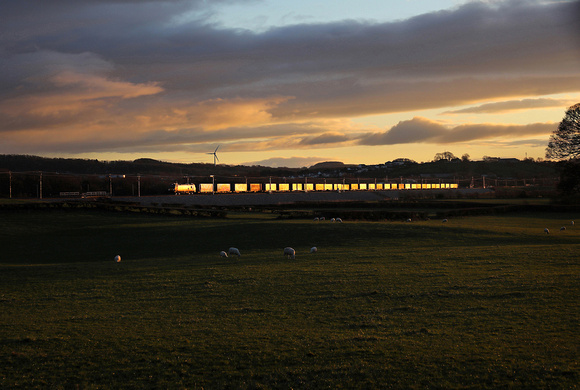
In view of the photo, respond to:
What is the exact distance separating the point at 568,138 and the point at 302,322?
53410 millimetres

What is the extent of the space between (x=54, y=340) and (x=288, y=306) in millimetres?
4730

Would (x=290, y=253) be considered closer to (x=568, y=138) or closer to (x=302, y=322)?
(x=302, y=322)

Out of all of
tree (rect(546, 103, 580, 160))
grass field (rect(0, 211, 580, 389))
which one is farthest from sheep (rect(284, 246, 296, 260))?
tree (rect(546, 103, 580, 160))

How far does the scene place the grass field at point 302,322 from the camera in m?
6.69

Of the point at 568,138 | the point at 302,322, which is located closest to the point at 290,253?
the point at 302,322

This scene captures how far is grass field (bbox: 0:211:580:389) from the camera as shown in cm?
669

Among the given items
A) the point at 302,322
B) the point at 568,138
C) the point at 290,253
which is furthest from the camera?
the point at 568,138

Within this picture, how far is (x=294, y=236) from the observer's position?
27.8 metres

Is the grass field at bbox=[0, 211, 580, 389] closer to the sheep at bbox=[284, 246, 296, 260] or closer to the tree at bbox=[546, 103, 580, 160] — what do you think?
the sheep at bbox=[284, 246, 296, 260]

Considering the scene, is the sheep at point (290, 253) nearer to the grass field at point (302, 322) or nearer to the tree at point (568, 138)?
the grass field at point (302, 322)

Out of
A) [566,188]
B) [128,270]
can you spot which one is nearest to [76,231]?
[128,270]

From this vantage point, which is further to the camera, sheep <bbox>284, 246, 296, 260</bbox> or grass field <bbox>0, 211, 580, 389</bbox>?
sheep <bbox>284, 246, 296, 260</bbox>

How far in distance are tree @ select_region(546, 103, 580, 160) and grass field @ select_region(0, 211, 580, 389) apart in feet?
125

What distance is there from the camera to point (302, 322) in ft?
30.7
